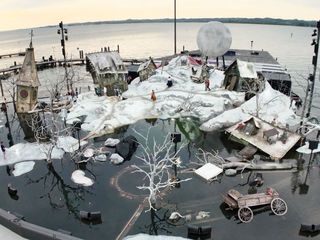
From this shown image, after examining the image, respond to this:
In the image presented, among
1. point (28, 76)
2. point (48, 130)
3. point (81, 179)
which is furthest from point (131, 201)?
point (28, 76)

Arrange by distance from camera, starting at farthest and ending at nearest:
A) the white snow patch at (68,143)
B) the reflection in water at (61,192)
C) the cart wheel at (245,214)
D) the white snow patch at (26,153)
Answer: the white snow patch at (68,143), the white snow patch at (26,153), the reflection in water at (61,192), the cart wheel at (245,214)

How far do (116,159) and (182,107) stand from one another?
598 inches

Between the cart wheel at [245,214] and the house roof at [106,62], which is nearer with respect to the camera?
the cart wheel at [245,214]

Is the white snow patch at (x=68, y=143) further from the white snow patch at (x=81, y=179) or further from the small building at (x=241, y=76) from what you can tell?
the small building at (x=241, y=76)

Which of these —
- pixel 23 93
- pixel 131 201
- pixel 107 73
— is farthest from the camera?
pixel 107 73

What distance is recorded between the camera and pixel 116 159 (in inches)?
1176

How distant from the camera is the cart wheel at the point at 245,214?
21562mm

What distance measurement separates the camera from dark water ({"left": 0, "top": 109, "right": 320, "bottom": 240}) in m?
20.9

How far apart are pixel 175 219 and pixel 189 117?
20.3 meters

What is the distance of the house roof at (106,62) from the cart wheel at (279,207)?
3263 centimetres

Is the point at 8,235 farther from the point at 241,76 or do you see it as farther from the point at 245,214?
the point at 241,76

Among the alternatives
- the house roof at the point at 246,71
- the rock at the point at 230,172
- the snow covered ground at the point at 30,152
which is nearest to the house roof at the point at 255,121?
the rock at the point at 230,172

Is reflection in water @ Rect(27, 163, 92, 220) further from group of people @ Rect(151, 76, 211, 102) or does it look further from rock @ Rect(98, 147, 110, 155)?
group of people @ Rect(151, 76, 211, 102)

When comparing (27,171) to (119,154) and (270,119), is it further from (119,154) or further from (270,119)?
(270,119)
